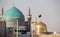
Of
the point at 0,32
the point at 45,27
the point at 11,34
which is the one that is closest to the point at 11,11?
the point at 11,34

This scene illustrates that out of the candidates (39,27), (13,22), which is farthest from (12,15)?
(39,27)

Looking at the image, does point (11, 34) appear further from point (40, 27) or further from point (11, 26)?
point (40, 27)

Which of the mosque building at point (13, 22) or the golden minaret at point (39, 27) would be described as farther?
the golden minaret at point (39, 27)

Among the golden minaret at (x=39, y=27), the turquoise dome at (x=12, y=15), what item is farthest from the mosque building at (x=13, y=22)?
the golden minaret at (x=39, y=27)

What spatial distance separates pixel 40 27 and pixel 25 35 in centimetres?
239

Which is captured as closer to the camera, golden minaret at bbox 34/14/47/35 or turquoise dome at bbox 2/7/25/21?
turquoise dome at bbox 2/7/25/21

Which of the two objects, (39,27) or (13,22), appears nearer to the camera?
(13,22)

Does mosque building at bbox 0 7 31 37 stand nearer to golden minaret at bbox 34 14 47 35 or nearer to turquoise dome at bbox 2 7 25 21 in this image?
turquoise dome at bbox 2 7 25 21

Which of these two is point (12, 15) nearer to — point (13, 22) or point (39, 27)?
point (13, 22)

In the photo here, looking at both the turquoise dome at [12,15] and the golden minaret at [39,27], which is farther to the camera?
the golden minaret at [39,27]

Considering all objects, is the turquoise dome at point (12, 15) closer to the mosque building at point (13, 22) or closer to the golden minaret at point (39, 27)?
the mosque building at point (13, 22)

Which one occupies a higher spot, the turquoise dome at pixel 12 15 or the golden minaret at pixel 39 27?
the turquoise dome at pixel 12 15

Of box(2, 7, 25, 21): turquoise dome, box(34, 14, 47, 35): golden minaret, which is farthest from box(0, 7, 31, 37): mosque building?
box(34, 14, 47, 35): golden minaret

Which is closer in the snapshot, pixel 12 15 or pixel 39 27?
pixel 12 15
